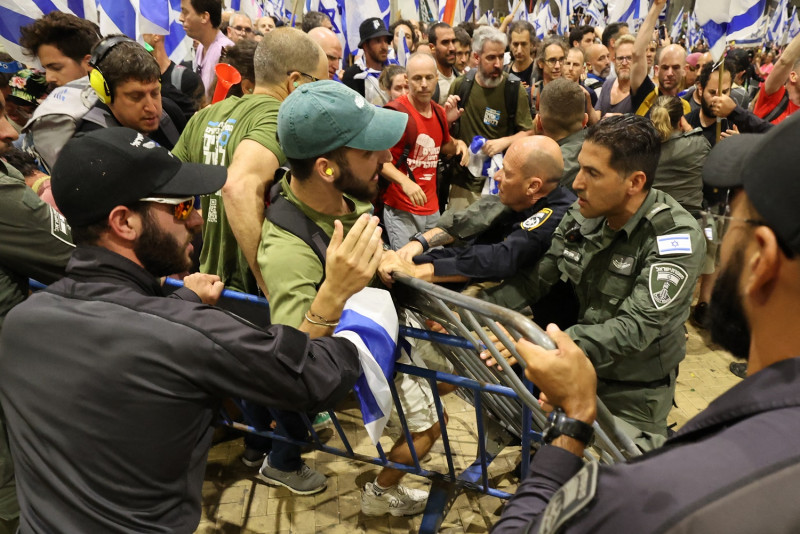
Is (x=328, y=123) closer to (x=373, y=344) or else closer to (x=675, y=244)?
(x=373, y=344)

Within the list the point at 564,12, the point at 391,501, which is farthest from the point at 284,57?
the point at 564,12

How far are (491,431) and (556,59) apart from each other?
16.9ft

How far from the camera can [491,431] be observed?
282 centimetres

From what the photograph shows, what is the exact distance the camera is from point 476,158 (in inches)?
213

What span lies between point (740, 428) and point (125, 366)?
4.56 ft

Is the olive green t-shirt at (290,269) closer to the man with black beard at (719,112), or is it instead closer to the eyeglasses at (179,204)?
the eyeglasses at (179,204)

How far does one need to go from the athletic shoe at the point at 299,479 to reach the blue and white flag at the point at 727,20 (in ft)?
18.1

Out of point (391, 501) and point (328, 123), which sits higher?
point (328, 123)

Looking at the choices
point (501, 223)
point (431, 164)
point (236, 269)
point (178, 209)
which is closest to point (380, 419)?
point (178, 209)

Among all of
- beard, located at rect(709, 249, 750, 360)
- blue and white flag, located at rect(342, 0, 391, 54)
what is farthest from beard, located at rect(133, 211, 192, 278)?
blue and white flag, located at rect(342, 0, 391, 54)

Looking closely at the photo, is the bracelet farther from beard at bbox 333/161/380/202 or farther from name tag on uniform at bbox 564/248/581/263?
name tag on uniform at bbox 564/248/581/263

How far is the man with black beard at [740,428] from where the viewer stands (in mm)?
827

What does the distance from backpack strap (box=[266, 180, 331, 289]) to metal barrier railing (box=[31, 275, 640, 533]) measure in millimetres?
342

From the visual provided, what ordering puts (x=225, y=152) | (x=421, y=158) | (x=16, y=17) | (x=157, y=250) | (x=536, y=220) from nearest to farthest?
1. (x=157, y=250)
2. (x=225, y=152)
3. (x=536, y=220)
4. (x=16, y=17)
5. (x=421, y=158)
